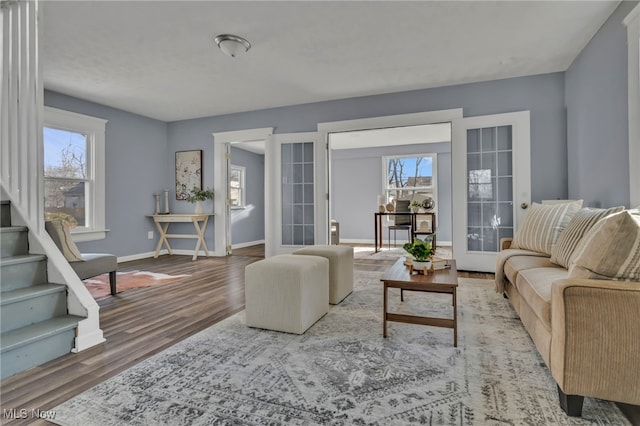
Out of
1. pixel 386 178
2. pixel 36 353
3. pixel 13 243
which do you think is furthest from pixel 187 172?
pixel 36 353

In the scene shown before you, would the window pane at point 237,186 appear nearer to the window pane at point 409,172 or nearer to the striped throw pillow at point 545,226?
the window pane at point 409,172

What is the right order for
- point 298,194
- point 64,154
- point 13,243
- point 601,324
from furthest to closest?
point 298,194
point 64,154
point 13,243
point 601,324

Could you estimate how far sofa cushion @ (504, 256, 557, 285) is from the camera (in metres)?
2.45

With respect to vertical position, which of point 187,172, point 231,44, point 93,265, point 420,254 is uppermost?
point 231,44

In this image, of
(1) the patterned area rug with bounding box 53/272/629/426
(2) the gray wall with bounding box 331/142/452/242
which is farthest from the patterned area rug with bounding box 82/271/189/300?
(2) the gray wall with bounding box 331/142/452/242

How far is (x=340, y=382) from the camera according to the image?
1.67 m

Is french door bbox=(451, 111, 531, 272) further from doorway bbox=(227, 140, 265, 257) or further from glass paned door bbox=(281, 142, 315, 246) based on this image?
doorway bbox=(227, 140, 265, 257)

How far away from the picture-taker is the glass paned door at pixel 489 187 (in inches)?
170

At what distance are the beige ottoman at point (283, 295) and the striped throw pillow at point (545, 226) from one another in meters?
1.98

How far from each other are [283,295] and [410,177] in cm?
645

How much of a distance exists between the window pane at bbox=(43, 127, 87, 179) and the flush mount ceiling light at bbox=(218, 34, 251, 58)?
10.1 ft

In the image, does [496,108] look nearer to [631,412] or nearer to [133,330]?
[631,412]

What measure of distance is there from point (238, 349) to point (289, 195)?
144 inches

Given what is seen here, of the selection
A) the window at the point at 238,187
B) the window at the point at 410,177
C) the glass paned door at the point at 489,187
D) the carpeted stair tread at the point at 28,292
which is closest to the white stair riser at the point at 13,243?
the carpeted stair tread at the point at 28,292
